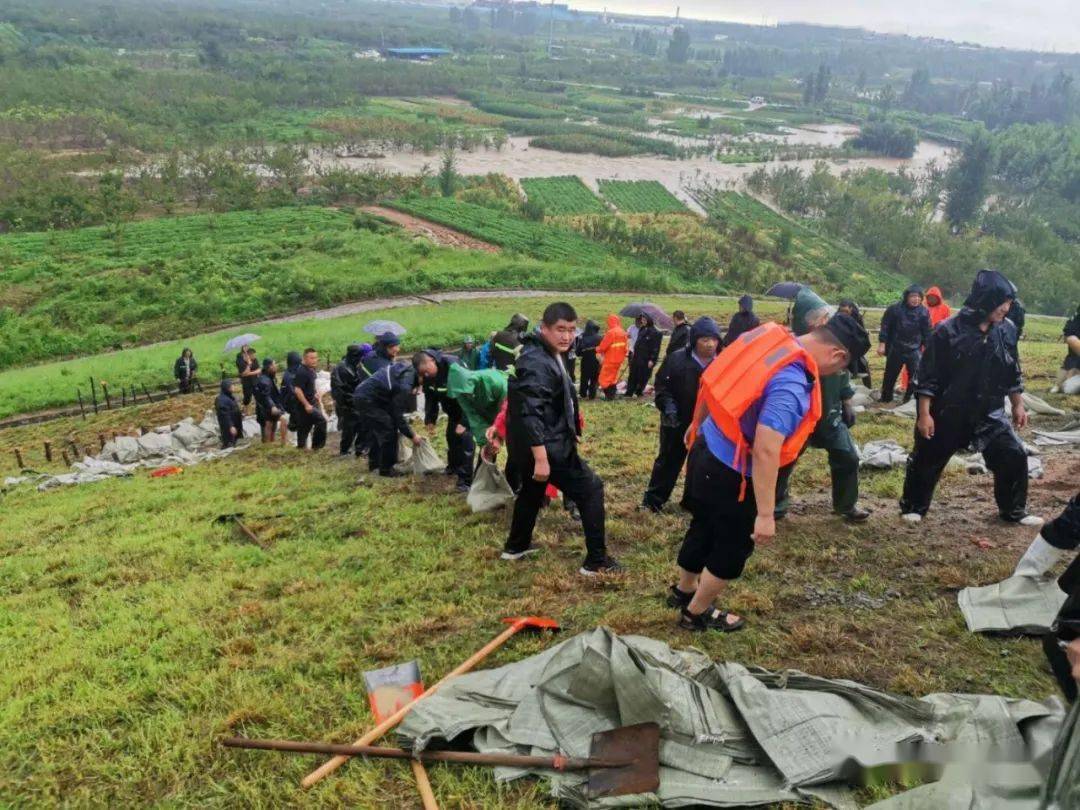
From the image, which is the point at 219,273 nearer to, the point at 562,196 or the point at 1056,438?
the point at 1056,438

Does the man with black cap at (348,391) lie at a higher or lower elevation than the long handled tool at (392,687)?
lower

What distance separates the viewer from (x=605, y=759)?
3.30m

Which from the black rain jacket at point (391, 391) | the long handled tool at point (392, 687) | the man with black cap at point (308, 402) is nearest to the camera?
the long handled tool at point (392, 687)

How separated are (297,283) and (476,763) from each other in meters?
33.8

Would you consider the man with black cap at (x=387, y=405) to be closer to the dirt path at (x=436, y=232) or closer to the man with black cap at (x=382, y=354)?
→ the man with black cap at (x=382, y=354)

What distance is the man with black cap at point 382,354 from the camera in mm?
8703

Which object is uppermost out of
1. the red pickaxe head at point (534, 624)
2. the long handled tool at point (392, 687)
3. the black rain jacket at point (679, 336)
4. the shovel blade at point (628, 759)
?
the black rain jacket at point (679, 336)

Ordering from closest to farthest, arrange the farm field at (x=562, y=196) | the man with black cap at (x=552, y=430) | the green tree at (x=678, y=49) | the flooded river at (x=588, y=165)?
the man with black cap at (x=552, y=430)
the farm field at (x=562, y=196)
the flooded river at (x=588, y=165)
the green tree at (x=678, y=49)

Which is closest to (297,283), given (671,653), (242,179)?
(242,179)

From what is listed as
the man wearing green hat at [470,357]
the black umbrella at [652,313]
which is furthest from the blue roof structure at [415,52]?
the man wearing green hat at [470,357]

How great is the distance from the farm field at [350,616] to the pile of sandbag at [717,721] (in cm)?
20

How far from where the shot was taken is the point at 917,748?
3205 mm

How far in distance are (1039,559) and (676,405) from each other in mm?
2952

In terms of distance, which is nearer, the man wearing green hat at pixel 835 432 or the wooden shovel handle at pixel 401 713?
the wooden shovel handle at pixel 401 713
